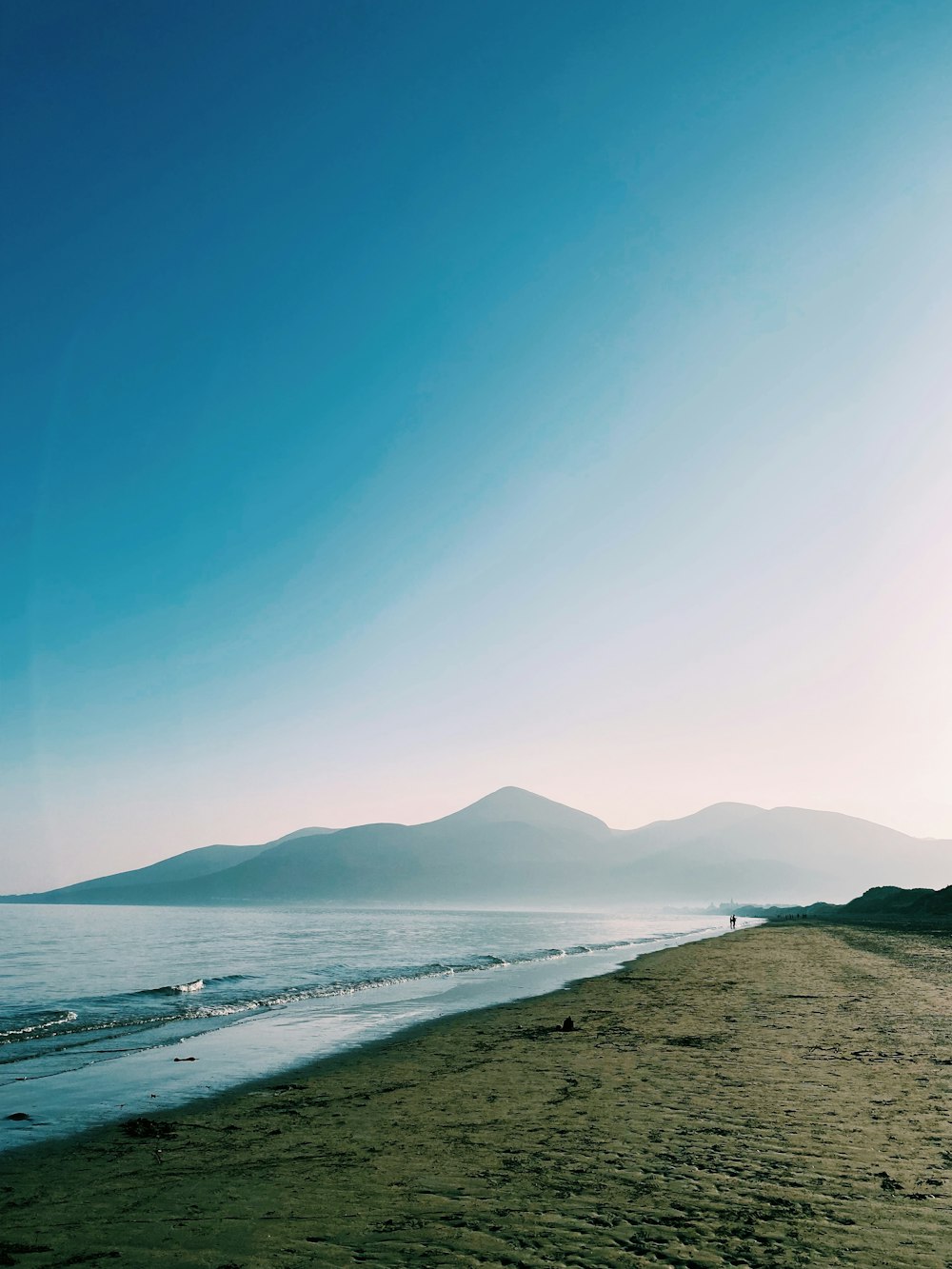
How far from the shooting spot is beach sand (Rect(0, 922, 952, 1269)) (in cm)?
607

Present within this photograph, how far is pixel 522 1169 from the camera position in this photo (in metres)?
8.02

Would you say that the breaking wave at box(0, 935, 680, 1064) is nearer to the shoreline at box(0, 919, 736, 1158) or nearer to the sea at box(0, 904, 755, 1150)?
the sea at box(0, 904, 755, 1150)

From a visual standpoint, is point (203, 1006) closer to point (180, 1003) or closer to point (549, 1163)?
point (180, 1003)

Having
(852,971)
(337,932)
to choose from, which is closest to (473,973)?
(852,971)

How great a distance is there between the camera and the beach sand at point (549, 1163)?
19.9 feet

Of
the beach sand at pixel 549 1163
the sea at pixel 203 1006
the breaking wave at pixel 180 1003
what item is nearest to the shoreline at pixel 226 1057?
the sea at pixel 203 1006

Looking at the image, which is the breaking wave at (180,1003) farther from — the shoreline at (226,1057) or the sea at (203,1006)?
the shoreline at (226,1057)

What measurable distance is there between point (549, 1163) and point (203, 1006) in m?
22.7

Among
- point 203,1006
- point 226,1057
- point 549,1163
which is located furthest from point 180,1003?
point 549,1163

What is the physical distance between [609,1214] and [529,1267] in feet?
4.28

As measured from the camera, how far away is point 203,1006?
26578 millimetres

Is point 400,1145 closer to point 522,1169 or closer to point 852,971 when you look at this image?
point 522,1169

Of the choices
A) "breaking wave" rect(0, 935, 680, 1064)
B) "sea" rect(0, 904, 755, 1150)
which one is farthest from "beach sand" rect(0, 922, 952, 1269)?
"breaking wave" rect(0, 935, 680, 1064)

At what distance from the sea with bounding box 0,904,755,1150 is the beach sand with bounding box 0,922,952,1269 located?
2.01m
